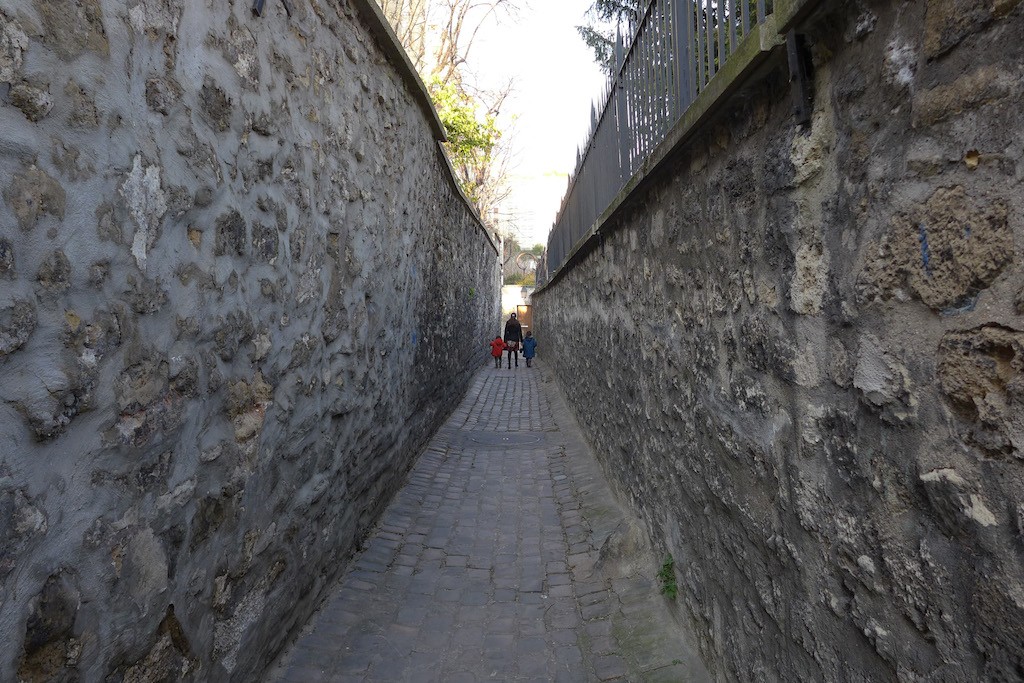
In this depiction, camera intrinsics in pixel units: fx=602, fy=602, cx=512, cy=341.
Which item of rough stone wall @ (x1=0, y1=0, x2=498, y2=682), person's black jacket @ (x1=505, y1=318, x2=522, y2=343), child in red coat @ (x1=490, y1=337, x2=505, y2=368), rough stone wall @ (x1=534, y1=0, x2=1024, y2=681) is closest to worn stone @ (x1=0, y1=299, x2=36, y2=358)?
rough stone wall @ (x1=0, y1=0, x2=498, y2=682)

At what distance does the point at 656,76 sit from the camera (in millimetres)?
2893

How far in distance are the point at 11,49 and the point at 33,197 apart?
0.28 metres

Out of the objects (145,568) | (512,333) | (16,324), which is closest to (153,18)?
(16,324)

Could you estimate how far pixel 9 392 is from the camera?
3.90 feet

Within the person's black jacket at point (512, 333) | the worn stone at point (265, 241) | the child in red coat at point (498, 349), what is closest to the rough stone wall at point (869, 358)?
the worn stone at point (265, 241)

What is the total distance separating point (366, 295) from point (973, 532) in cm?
304

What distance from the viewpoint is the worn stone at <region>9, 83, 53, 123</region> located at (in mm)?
1210

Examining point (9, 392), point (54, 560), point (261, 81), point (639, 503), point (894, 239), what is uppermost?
point (261, 81)

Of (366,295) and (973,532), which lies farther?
(366,295)

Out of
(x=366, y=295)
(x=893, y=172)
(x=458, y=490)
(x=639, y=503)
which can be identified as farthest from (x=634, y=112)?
(x=458, y=490)

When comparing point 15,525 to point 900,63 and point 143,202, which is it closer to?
point 143,202

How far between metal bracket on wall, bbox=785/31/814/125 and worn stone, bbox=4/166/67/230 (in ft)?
5.49

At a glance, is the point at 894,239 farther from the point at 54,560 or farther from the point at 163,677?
the point at 163,677

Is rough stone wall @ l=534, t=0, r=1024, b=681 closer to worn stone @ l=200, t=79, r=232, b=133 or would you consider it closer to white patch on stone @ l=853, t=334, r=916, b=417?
white patch on stone @ l=853, t=334, r=916, b=417
